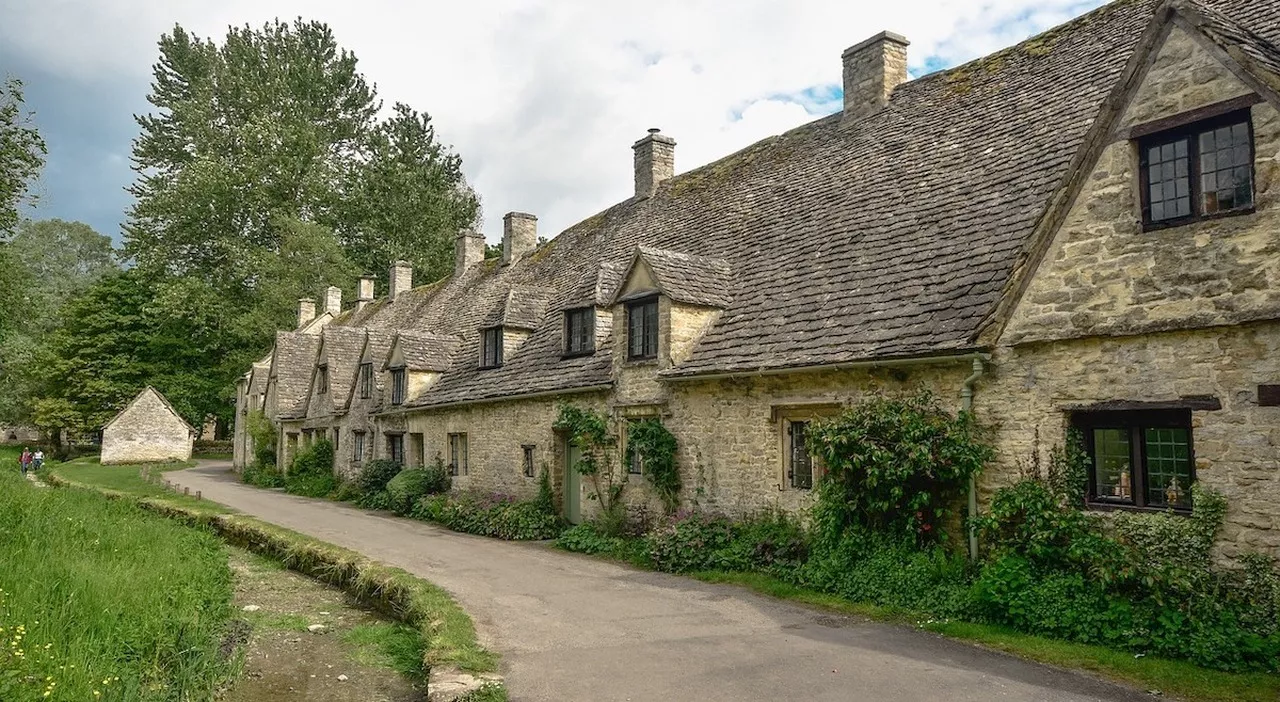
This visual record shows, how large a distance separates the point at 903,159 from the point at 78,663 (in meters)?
14.5

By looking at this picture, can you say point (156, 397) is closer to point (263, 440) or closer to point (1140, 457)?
point (263, 440)

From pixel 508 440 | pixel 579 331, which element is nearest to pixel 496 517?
pixel 508 440

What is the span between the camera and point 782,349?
44.0ft

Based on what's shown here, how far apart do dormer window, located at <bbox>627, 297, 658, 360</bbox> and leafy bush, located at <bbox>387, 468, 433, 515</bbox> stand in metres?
9.58

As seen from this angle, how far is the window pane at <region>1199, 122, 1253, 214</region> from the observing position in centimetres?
876

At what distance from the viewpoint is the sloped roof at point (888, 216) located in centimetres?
1185

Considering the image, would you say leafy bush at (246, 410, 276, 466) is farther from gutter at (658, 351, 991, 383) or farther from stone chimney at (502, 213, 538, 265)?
gutter at (658, 351, 991, 383)

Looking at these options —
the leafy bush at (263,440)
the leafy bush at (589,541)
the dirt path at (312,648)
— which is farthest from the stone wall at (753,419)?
the leafy bush at (263,440)

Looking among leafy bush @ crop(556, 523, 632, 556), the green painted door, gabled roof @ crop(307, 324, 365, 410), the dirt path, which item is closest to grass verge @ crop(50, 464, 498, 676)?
the dirt path

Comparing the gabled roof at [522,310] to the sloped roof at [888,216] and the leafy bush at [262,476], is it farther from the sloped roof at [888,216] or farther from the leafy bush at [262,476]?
the leafy bush at [262,476]

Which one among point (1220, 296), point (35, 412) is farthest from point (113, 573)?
point (35, 412)

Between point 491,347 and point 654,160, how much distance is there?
23.4 ft

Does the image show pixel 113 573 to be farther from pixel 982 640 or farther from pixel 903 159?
pixel 903 159

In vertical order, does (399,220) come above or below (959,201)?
above
